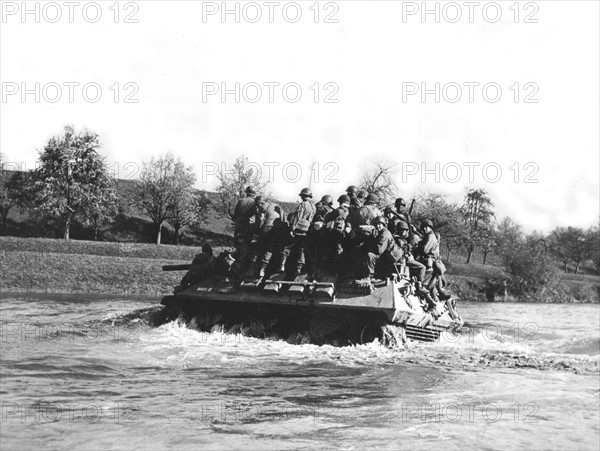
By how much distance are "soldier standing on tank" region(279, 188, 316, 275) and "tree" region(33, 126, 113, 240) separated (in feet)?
126

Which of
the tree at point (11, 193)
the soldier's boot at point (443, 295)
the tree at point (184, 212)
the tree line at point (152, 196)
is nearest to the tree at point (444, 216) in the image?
the tree line at point (152, 196)

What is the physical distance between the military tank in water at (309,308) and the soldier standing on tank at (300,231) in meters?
0.37

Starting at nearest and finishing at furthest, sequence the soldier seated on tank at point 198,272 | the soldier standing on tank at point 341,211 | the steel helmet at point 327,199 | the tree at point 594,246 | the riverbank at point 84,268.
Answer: the soldier standing on tank at point 341,211 → the steel helmet at point 327,199 → the soldier seated on tank at point 198,272 → the riverbank at point 84,268 → the tree at point 594,246

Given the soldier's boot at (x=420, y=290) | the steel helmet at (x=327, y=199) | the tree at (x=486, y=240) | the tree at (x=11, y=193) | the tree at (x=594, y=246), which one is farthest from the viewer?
the tree at (x=594, y=246)

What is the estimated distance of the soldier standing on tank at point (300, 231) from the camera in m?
16.0

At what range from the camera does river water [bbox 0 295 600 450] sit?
7.43 metres

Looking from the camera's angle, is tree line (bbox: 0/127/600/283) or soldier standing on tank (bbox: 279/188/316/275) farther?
tree line (bbox: 0/127/600/283)

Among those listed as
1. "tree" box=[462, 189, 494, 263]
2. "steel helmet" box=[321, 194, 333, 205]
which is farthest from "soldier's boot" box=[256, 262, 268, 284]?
"tree" box=[462, 189, 494, 263]

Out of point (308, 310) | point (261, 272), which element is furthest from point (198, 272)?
point (308, 310)

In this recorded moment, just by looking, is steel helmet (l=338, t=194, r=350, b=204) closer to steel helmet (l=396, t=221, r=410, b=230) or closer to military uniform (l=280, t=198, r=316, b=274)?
military uniform (l=280, t=198, r=316, b=274)

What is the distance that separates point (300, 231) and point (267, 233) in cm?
78

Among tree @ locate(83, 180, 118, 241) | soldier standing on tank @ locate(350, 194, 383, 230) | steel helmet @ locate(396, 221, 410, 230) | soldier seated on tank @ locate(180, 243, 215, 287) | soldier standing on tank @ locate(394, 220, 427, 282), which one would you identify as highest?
tree @ locate(83, 180, 118, 241)

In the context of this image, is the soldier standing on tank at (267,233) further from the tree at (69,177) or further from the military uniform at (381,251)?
the tree at (69,177)

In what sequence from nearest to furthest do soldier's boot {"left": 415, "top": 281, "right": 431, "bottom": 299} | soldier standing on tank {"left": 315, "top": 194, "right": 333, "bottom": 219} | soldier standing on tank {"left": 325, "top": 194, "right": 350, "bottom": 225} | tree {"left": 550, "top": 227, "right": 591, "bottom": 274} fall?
soldier standing on tank {"left": 325, "top": 194, "right": 350, "bottom": 225}
soldier standing on tank {"left": 315, "top": 194, "right": 333, "bottom": 219}
soldier's boot {"left": 415, "top": 281, "right": 431, "bottom": 299}
tree {"left": 550, "top": 227, "right": 591, "bottom": 274}
